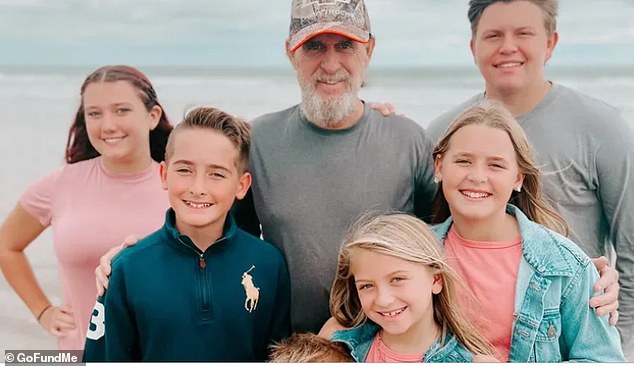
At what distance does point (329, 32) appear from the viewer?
2.22 m

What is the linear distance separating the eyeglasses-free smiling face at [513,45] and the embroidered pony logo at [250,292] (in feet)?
3.44

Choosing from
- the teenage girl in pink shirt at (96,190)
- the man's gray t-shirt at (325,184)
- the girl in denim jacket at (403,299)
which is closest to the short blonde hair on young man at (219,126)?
the man's gray t-shirt at (325,184)

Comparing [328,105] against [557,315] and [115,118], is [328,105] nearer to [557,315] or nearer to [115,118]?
[115,118]

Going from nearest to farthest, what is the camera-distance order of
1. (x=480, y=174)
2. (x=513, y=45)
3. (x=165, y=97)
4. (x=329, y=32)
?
(x=480, y=174) → (x=329, y=32) → (x=513, y=45) → (x=165, y=97)

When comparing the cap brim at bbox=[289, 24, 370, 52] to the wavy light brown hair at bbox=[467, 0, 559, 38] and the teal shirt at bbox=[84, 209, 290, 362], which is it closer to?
the wavy light brown hair at bbox=[467, 0, 559, 38]

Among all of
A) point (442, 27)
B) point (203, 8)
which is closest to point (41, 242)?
point (203, 8)

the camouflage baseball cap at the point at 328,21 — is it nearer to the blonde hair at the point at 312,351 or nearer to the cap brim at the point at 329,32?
the cap brim at the point at 329,32

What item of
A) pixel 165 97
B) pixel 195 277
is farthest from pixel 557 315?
pixel 165 97

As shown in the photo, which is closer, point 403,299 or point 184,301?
point 403,299

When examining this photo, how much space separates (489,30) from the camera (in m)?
2.38

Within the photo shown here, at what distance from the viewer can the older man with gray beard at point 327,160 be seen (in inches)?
89.5

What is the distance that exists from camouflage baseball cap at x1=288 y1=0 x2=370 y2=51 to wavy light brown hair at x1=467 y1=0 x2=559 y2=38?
0.39m

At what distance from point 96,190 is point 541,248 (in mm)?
1503

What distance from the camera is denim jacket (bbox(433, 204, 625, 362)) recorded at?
1.96 meters
